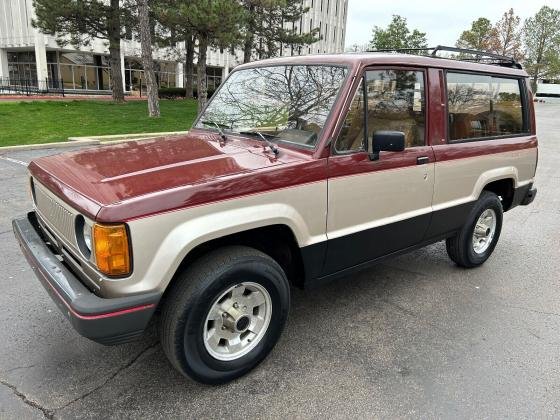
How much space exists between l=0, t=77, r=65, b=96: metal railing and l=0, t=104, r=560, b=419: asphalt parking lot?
30.6 metres

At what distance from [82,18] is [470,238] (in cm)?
2229

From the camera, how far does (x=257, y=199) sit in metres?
2.68

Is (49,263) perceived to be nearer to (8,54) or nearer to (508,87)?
(508,87)

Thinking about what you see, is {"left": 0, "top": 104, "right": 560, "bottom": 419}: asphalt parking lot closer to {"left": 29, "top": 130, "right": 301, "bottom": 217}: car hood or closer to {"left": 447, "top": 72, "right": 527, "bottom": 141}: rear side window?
{"left": 29, "top": 130, "right": 301, "bottom": 217}: car hood

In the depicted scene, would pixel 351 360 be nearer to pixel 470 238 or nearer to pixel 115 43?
pixel 470 238

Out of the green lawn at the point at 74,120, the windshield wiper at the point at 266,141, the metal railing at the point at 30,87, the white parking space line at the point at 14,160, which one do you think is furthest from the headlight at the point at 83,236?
the metal railing at the point at 30,87

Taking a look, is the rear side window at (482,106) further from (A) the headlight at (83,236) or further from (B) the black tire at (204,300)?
(A) the headlight at (83,236)

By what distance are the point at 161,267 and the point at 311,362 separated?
4.30 feet

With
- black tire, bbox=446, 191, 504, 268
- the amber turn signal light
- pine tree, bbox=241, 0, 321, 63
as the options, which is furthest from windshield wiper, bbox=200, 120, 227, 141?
pine tree, bbox=241, 0, 321, 63

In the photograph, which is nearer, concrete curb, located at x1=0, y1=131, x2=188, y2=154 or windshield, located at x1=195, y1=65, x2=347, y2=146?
Answer: windshield, located at x1=195, y1=65, x2=347, y2=146

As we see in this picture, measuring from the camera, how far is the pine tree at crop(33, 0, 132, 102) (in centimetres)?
2050

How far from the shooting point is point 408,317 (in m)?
3.77

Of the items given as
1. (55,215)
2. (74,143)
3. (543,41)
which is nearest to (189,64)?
(74,143)

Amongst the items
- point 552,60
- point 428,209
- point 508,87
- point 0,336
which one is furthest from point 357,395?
point 552,60
